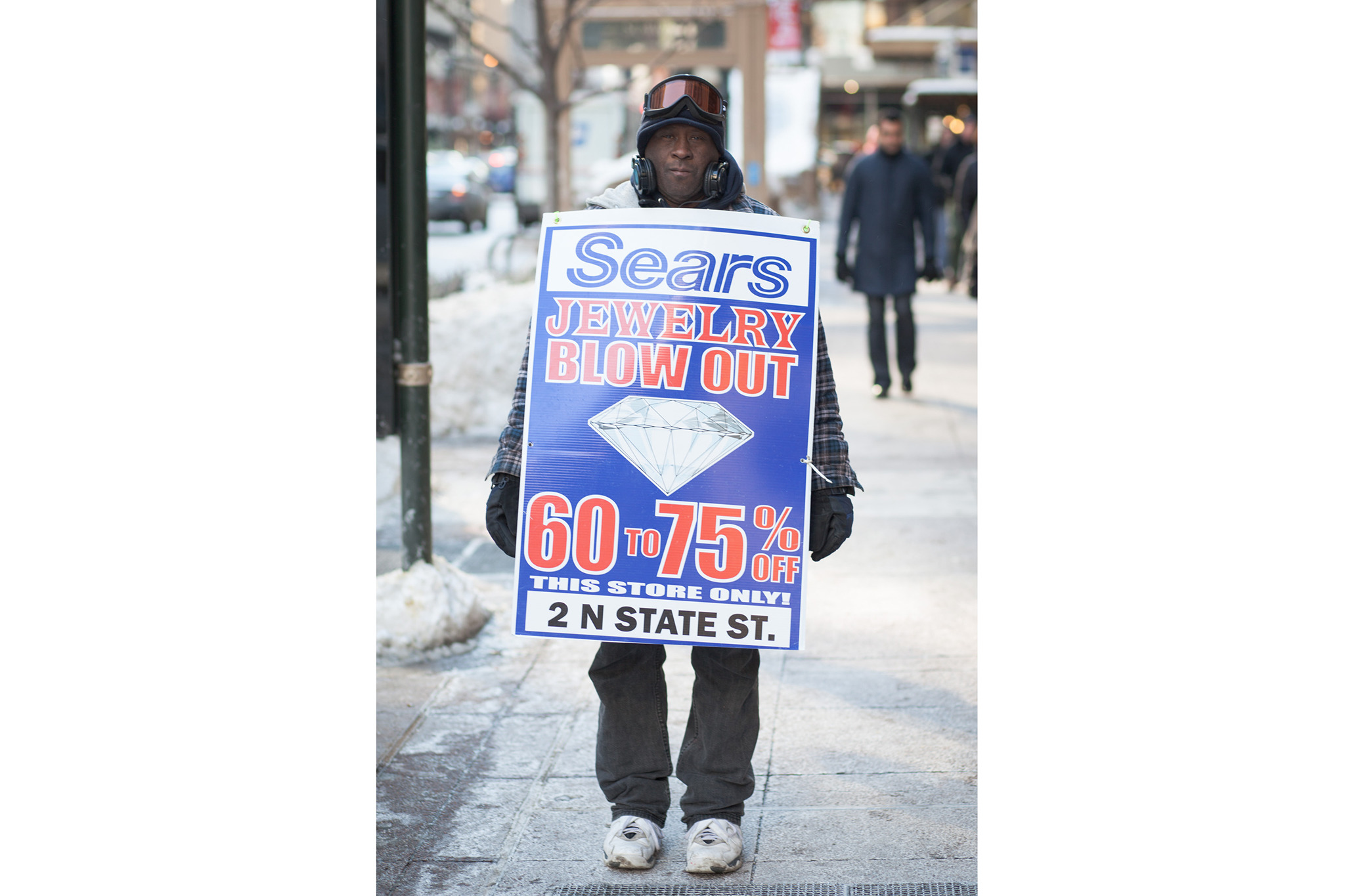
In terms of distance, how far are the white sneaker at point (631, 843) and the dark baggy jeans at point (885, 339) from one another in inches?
268

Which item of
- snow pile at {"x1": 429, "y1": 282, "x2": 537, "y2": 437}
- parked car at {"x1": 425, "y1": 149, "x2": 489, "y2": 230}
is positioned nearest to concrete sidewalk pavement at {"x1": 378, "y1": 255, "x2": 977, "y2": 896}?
snow pile at {"x1": 429, "y1": 282, "x2": 537, "y2": 437}

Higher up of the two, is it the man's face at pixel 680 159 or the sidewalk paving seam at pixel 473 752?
the man's face at pixel 680 159

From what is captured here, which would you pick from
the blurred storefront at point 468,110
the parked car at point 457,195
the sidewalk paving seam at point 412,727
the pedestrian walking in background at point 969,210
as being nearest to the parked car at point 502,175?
the blurred storefront at point 468,110

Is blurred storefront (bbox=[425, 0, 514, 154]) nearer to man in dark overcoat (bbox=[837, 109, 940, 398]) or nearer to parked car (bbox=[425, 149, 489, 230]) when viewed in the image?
parked car (bbox=[425, 149, 489, 230])

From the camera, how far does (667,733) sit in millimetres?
3650

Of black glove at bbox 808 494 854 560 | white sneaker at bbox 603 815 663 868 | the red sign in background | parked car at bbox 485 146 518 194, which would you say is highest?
the red sign in background

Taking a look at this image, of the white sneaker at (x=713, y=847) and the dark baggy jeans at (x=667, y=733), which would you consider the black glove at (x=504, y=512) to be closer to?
the dark baggy jeans at (x=667, y=733)

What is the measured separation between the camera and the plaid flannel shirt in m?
3.40

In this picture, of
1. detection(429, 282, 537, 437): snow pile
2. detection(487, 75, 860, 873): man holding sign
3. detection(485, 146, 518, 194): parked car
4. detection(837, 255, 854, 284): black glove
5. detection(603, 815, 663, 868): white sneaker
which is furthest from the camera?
detection(485, 146, 518, 194): parked car

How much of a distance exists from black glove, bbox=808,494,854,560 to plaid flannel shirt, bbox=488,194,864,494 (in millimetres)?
22

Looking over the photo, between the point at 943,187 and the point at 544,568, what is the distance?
15618 mm

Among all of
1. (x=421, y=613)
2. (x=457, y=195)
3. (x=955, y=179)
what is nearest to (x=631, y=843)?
(x=421, y=613)

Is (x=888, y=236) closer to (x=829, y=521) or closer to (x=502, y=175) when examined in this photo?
(x=829, y=521)

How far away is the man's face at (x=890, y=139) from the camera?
33.7 ft
